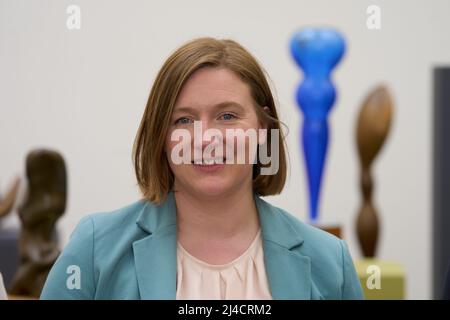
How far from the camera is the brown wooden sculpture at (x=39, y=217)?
8.22ft

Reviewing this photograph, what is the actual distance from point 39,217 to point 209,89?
5.48 feet

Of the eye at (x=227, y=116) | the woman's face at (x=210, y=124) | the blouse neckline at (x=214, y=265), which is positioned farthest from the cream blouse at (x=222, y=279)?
the eye at (x=227, y=116)

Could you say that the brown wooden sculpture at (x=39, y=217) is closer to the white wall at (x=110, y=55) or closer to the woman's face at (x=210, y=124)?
the white wall at (x=110, y=55)

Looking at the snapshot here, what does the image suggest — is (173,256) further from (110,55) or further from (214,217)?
(110,55)

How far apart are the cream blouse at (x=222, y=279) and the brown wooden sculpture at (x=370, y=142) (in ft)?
7.54

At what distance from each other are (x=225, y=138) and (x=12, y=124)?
619mm

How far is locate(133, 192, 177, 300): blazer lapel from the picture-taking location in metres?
1.19

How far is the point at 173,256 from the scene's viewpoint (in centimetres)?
123

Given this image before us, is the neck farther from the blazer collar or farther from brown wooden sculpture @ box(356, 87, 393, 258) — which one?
brown wooden sculpture @ box(356, 87, 393, 258)

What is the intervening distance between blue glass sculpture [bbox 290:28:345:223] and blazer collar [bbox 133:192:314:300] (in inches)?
59.5

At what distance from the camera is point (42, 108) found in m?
1.48

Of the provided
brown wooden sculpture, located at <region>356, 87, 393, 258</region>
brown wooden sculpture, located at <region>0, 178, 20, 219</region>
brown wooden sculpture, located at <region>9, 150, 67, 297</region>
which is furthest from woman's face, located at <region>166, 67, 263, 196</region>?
brown wooden sculpture, located at <region>0, 178, 20, 219</region>

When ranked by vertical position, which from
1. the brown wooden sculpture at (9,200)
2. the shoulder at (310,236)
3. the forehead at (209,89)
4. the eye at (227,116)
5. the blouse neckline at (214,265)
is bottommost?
the brown wooden sculpture at (9,200)
